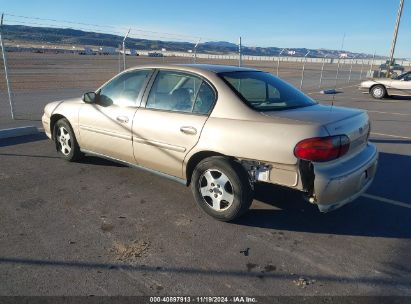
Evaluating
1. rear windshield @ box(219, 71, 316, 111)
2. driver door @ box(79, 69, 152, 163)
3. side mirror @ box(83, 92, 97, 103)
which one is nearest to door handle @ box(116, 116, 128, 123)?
driver door @ box(79, 69, 152, 163)

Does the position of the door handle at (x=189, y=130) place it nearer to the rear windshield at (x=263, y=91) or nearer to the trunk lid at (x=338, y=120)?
the rear windshield at (x=263, y=91)

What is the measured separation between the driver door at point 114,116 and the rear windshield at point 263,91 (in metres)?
1.18

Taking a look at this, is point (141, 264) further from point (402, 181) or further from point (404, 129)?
point (404, 129)

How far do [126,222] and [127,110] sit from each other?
150 centimetres

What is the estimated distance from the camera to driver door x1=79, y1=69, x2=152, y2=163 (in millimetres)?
4629

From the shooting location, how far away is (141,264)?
3.08m

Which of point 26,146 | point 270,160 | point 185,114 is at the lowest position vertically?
point 26,146

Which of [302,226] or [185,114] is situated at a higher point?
[185,114]

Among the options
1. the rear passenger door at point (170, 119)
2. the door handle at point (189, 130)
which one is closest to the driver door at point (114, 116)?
the rear passenger door at point (170, 119)

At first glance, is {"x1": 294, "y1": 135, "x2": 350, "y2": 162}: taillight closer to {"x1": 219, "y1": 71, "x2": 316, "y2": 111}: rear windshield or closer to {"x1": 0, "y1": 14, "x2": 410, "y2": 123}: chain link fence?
{"x1": 219, "y1": 71, "x2": 316, "y2": 111}: rear windshield

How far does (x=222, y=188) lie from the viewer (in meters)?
3.81

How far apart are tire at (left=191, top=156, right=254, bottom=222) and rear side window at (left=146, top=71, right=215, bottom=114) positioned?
0.62 meters

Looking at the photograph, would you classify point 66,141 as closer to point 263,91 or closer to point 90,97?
point 90,97

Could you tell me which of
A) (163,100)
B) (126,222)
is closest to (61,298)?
(126,222)
